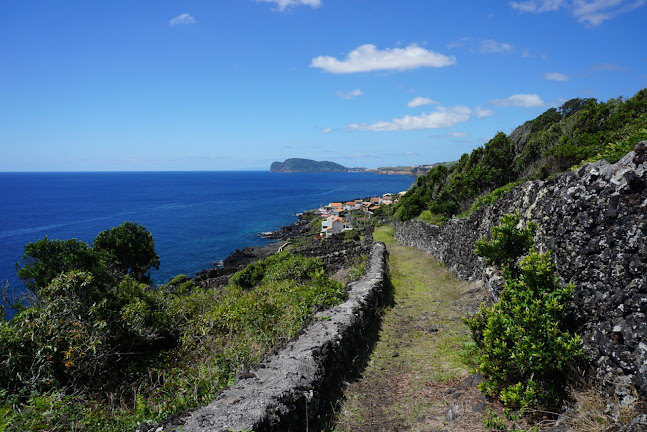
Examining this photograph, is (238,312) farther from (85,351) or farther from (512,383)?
(512,383)

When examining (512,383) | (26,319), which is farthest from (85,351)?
(512,383)

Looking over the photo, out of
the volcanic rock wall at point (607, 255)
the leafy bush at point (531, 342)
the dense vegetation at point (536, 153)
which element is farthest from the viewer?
the dense vegetation at point (536, 153)

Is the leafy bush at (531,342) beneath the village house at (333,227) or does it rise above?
above

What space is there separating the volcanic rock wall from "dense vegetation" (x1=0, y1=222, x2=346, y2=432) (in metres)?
5.56

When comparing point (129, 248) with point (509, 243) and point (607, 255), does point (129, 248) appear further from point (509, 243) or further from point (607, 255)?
point (607, 255)

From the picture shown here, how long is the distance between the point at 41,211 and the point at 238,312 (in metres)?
127

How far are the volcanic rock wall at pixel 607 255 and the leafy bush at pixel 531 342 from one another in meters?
0.26

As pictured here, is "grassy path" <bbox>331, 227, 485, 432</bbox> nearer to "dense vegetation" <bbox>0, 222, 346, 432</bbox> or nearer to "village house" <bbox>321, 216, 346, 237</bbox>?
"dense vegetation" <bbox>0, 222, 346, 432</bbox>

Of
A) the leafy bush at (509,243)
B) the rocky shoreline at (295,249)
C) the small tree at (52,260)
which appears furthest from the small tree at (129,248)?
the leafy bush at (509,243)

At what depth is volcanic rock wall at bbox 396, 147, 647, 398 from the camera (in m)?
4.30

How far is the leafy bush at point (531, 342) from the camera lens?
5.00 metres

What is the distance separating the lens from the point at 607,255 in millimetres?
4895

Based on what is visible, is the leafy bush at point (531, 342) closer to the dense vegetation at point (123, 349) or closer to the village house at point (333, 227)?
the dense vegetation at point (123, 349)

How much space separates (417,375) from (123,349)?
22.6ft
